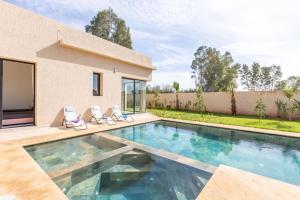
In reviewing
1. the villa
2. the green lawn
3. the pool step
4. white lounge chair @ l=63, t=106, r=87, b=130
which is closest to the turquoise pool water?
the villa

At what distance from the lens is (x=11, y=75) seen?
13.3 meters

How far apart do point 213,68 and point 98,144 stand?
32.5 m

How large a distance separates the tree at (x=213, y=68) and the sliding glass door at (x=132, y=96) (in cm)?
2160

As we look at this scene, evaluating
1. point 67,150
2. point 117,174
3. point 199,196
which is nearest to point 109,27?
point 67,150

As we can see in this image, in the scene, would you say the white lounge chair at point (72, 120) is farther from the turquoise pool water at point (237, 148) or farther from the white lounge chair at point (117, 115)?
the white lounge chair at point (117, 115)

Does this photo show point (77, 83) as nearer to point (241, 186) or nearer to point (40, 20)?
point (40, 20)

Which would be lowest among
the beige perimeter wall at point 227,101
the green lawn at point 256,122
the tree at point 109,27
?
the green lawn at point 256,122

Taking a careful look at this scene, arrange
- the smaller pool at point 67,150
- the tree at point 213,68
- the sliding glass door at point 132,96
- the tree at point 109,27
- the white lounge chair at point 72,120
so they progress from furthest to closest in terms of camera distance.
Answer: the tree at point 213,68, the tree at point 109,27, the sliding glass door at point 132,96, the white lounge chair at point 72,120, the smaller pool at point 67,150

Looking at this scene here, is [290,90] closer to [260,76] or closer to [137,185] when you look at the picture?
[137,185]

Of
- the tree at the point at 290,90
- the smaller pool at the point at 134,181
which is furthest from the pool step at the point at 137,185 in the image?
the tree at the point at 290,90

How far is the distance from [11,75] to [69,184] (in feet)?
42.6

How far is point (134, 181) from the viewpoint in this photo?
4625 millimetres

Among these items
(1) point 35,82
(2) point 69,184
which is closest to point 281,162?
(2) point 69,184

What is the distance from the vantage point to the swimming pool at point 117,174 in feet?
13.2
